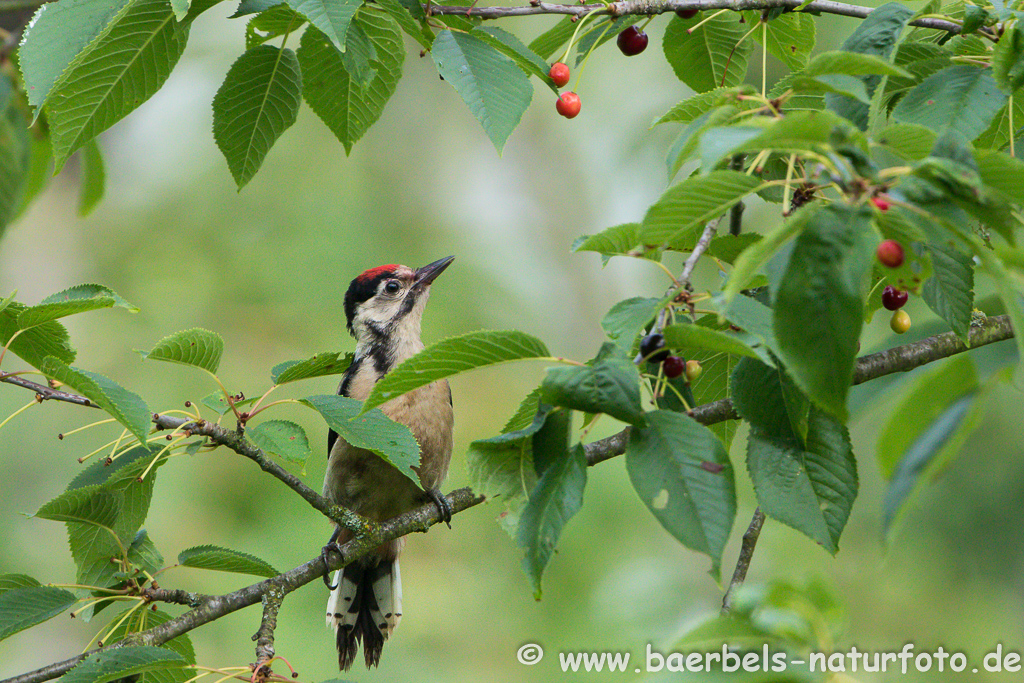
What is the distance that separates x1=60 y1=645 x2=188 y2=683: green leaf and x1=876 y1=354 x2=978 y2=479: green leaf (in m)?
2.03

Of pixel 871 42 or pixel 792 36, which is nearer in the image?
pixel 871 42

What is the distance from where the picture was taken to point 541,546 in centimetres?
178

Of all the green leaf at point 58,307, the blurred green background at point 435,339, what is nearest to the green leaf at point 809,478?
the green leaf at point 58,307

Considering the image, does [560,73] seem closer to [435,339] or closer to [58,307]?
[58,307]

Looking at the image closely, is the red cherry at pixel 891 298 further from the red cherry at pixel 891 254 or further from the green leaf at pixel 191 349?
the green leaf at pixel 191 349

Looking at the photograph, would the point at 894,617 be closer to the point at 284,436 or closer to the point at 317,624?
the point at 317,624

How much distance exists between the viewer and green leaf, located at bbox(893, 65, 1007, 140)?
210 centimetres

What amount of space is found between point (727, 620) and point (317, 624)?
22.7 feet

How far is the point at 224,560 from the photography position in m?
2.98

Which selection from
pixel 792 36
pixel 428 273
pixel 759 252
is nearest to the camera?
pixel 759 252

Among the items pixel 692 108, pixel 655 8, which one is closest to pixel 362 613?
pixel 655 8

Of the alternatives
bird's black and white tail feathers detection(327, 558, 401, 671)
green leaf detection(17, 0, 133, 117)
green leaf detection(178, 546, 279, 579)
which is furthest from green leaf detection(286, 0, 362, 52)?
bird's black and white tail feathers detection(327, 558, 401, 671)

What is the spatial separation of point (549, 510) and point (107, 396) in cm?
123

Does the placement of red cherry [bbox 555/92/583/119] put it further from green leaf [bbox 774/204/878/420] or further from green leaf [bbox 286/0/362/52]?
green leaf [bbox 774/204/878/420]
